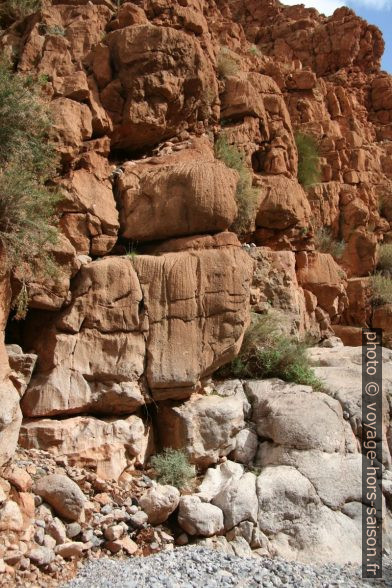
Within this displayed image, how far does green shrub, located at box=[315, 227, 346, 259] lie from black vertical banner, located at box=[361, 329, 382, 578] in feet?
15.3

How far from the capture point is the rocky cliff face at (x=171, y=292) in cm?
562

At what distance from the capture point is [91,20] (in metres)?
8.86

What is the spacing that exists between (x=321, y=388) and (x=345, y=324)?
5217 millimetres

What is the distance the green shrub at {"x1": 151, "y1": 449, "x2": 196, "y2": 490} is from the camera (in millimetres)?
5875

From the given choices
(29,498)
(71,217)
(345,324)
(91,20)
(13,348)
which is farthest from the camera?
(345,324)

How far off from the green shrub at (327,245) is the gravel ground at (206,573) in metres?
8.82

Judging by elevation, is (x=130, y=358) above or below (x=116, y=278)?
below

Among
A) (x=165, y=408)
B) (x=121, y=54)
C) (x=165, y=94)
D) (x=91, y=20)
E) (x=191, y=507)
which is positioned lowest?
(x=191, y=507)

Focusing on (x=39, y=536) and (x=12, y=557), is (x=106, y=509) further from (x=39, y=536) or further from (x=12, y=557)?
(x=12, y=557)

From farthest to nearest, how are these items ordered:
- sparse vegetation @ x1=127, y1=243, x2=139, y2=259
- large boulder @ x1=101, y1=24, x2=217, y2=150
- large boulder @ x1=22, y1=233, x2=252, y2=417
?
large boulder @ x1=101, y1=24, x2=217, y2=150
sparse vegetation @ x1=127, y1=243, x2=139, y2=259
large boulder @ x1=22, y1=233, x2=252, y2=417

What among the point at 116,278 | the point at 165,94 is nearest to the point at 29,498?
the point at 116,278

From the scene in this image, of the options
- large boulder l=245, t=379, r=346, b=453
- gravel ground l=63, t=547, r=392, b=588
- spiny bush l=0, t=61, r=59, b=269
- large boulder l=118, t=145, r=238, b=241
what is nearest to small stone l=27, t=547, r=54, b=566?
gravel ground l=63, t=547, r=392, b=588

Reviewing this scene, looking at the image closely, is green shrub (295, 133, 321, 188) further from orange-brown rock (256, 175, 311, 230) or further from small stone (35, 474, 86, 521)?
small stone (35, 474, 86, 521)

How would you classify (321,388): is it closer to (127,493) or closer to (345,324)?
(127,493)
